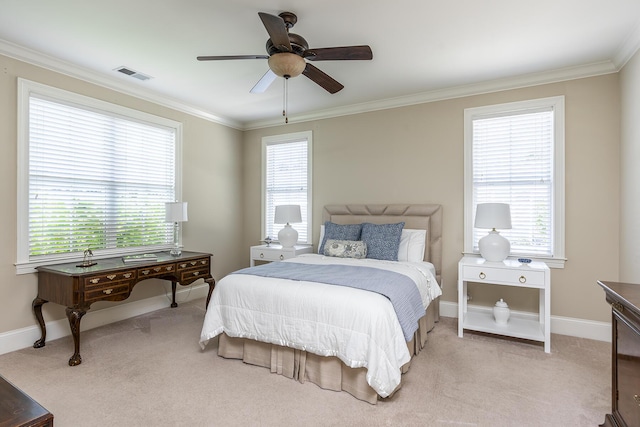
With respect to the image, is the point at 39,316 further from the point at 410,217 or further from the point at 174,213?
the point at 410,217

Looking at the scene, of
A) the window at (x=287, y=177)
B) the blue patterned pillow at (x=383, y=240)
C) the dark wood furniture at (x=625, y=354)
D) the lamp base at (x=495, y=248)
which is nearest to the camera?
the dark wood furniture at (x=625, y=354)

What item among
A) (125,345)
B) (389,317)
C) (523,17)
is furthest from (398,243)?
(125,345)

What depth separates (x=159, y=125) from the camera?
4.20 meters

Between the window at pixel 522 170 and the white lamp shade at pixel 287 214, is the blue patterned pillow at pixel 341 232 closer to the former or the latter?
the white lamp shade at pixel 287 214

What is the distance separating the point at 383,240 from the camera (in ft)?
12.2

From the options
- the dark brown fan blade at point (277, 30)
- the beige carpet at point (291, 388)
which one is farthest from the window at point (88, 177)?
the dark brown fan blade at point (277, 30)

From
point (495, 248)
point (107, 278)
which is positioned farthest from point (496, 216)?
point (107, 278)

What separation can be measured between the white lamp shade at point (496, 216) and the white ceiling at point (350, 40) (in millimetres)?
1392

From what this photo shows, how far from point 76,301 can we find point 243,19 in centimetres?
265

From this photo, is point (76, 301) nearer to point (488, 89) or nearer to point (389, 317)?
point (389, 317)

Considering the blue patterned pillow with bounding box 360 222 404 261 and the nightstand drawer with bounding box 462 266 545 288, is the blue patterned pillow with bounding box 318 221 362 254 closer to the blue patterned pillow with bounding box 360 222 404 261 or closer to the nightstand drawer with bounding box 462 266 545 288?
the blue patterned pillow with bounding box 360 222 404 261

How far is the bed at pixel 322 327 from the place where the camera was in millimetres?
2119

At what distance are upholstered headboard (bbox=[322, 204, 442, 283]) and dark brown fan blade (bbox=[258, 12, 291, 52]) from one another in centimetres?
248

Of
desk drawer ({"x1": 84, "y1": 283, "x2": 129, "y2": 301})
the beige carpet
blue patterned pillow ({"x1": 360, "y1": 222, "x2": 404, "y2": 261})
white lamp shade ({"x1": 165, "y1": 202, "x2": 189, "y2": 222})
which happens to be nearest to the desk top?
desk drawer ({"x1": 84, "y1": 283, "x2": 129, "y2": 301})
